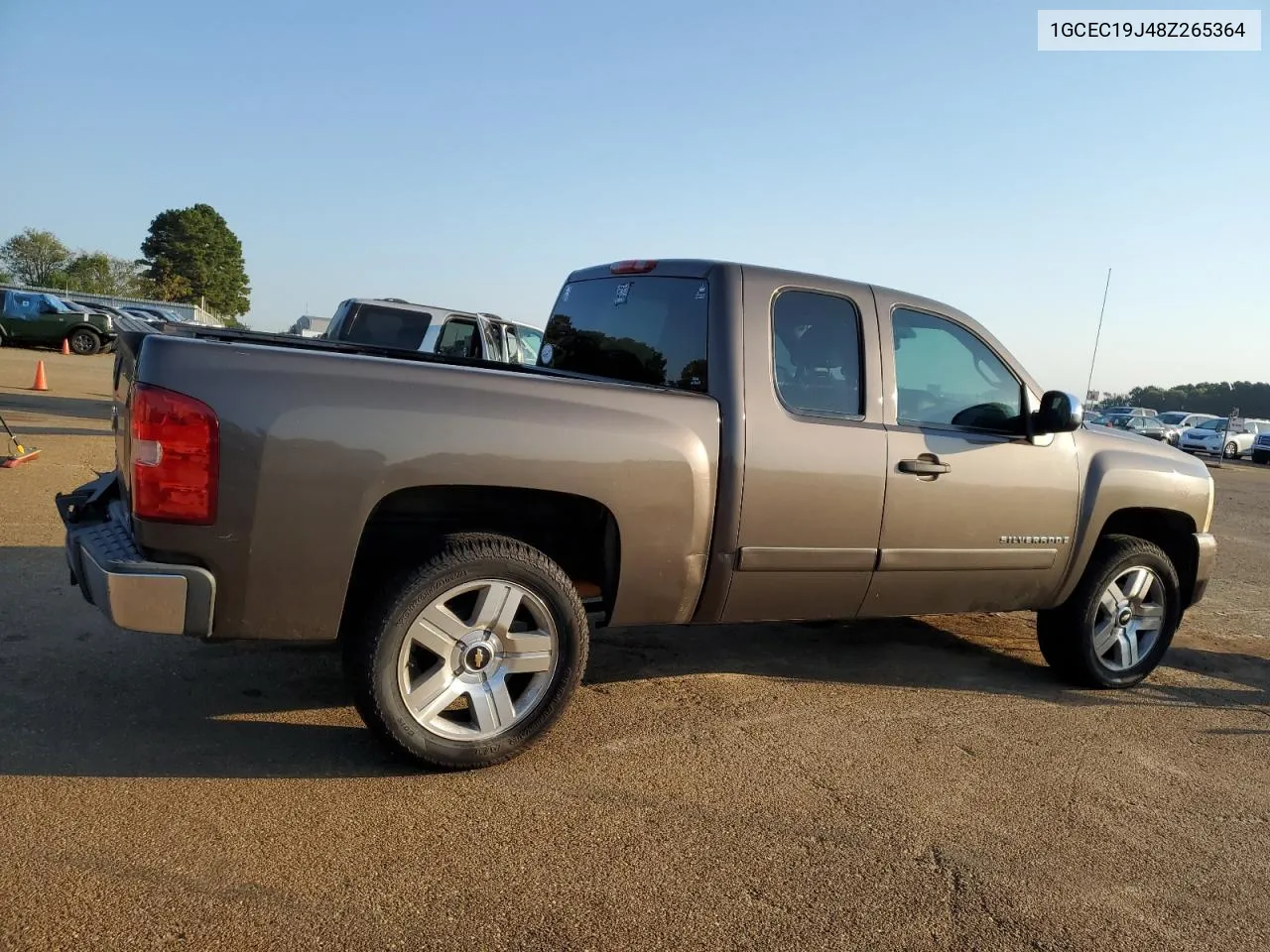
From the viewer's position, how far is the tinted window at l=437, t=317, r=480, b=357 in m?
11.6

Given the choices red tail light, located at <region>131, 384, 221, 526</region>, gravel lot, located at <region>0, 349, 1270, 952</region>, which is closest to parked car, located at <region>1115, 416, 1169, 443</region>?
gravel lot, located at <region>0, 349, 1270, 952</region>

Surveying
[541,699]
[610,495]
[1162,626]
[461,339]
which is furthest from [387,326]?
[1162,626]

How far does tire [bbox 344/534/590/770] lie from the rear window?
110 cm

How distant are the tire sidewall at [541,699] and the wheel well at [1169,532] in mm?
3216

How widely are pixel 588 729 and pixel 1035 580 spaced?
2.37 meters

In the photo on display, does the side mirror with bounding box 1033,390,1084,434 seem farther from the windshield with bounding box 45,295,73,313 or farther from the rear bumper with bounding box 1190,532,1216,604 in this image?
the windshield with bounding box 45,295,73,313

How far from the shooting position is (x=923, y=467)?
161 inches

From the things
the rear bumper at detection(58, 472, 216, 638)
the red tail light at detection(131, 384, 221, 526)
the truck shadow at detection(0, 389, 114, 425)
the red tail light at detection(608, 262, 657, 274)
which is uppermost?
the red tail light at detection(608, 262, 657, 274)

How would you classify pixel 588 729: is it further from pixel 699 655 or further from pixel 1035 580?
pixel 1035 580

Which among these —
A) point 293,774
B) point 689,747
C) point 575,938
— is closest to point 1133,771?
point 689,747

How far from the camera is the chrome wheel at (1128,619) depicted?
4.86m

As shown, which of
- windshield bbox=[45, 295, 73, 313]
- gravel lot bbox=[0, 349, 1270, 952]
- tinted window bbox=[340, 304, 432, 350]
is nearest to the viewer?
gravel lot bbox=[0, 349, 1270, 952]

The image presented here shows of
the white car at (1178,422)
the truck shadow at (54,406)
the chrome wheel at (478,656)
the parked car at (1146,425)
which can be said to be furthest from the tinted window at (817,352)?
the parked car at (1146,425)

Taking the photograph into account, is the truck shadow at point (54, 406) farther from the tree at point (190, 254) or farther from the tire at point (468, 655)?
the tree at point (190, 254)
